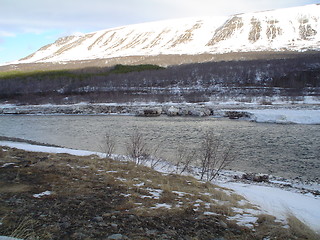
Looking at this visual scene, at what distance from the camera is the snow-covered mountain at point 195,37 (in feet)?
347

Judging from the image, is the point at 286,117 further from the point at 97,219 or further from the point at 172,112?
the point at 97,219

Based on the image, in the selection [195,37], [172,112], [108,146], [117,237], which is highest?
[195,37]

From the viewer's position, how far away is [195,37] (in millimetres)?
124750

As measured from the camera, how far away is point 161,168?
1020 cm

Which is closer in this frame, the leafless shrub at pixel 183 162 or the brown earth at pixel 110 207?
the brown earth at pixel 110 207

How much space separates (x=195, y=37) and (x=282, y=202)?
126 m

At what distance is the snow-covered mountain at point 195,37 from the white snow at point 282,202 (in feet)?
305

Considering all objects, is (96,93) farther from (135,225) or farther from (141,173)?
(135,225)

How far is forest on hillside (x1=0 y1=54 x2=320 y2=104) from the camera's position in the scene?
48.6 m

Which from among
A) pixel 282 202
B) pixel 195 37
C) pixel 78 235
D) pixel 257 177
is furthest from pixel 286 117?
pixel 195 37

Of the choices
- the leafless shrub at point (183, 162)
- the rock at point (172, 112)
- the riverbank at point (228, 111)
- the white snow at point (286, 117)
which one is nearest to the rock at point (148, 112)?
the riverbank at point (228, 111)

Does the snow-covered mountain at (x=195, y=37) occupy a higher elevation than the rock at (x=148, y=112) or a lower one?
higher

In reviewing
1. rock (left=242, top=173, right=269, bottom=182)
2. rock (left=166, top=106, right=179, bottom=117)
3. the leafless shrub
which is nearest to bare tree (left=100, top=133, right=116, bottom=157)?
the leafless shrub

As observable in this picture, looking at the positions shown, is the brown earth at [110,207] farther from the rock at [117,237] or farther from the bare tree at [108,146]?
Answer: the bare tree at [108,146]
